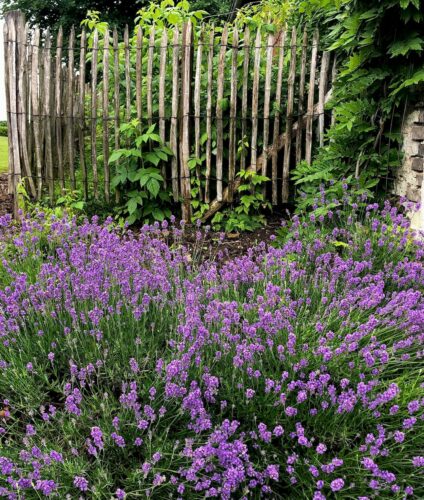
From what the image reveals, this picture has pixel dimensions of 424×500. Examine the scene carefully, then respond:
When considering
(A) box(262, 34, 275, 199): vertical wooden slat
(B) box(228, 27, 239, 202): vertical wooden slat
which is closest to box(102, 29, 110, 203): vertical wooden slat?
(B) box(228, 27, 239, 202): vertical wooden slat

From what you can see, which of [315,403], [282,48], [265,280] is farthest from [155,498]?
[282,48]

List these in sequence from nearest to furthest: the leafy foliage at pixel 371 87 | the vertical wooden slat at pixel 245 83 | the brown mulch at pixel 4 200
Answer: the leafy foliage at pixel 371 87
the vertical wooden slat at pixel 245 83
the brown mulch at pixel 4 200

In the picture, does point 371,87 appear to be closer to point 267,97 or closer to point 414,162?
point 414,162

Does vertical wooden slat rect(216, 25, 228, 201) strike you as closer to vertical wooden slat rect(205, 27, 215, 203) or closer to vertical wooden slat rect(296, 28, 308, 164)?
vertical wooden slat rect(205, 27, 215, 203)

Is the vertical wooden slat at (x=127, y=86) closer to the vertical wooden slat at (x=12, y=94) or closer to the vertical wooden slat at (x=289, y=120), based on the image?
the vertical wooden slat at (x=12, y=94)

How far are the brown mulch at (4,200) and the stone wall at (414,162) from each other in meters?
4.54

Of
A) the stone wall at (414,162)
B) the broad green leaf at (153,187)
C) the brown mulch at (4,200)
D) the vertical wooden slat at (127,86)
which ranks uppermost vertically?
the vertical wooden slat at (127,86)

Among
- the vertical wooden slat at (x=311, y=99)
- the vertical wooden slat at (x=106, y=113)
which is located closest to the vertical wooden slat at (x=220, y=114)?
the vertical wooden slat at (x=311, y=99)

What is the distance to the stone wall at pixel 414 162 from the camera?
168 inches

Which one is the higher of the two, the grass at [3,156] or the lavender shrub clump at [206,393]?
the grass at [3,156]

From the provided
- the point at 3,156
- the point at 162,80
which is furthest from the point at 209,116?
the point at 3,156

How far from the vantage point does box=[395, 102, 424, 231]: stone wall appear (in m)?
4.28

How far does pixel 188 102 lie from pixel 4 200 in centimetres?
312

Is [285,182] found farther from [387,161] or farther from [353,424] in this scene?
[353,424]
